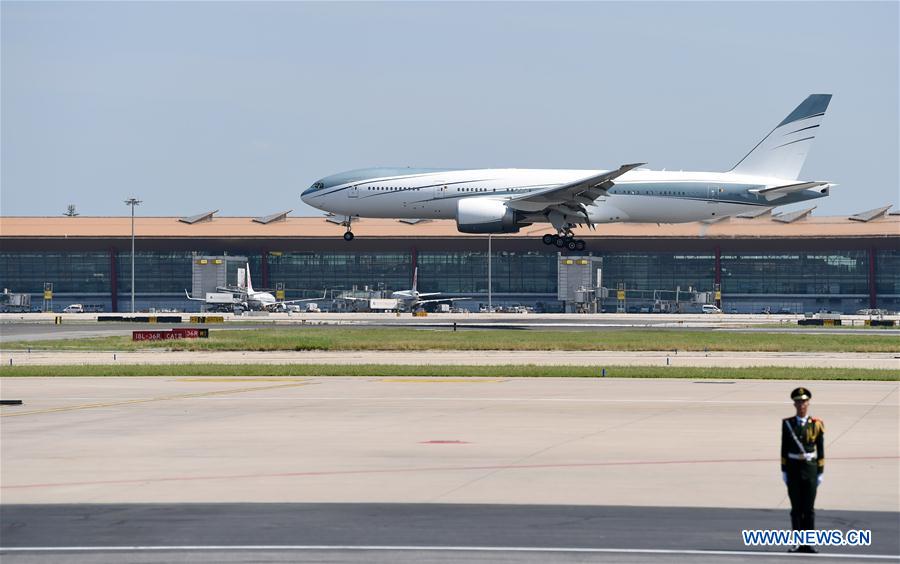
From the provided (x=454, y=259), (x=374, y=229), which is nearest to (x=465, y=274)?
(x=454, y=259)

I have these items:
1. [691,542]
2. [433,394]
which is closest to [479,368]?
[433,394]

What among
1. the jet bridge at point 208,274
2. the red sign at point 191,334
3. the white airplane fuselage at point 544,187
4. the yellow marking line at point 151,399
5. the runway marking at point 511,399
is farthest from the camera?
the jet bridge at point 208,274

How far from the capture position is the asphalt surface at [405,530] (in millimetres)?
13445

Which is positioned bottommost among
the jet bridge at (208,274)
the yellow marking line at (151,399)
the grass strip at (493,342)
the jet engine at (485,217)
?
the yellow marking line at (151,399)

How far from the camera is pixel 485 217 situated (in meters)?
75.6

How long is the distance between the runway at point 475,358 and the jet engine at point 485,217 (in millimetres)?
19366

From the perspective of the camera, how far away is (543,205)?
75.8m

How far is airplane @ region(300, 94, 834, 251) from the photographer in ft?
250

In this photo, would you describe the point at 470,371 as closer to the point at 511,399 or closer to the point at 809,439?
the point at 511,399

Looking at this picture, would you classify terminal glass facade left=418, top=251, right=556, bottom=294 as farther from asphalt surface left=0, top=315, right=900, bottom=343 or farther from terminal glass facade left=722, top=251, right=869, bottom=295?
asphalt surface left=0, top=315, right=900, bottom=343

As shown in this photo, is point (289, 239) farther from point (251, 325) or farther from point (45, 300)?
point (251, 325)

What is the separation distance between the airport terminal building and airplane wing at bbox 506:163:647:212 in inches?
2841

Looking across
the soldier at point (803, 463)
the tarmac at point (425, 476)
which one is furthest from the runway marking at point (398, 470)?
the soldier at point (803, 463)

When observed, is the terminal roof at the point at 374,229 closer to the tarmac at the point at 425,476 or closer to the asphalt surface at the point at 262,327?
the asphalt surface at the point at 262,327
